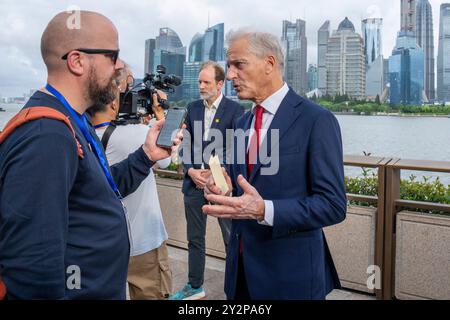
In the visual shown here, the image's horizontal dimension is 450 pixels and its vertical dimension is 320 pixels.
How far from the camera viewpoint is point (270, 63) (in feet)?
6.02

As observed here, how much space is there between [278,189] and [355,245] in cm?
221

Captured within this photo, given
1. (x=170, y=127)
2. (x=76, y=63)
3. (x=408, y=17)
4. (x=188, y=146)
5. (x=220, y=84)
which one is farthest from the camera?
(x=408, y=17)

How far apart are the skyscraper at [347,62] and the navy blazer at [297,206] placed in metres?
2.40

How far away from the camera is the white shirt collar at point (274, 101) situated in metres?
1.83

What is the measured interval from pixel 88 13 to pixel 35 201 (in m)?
0.67

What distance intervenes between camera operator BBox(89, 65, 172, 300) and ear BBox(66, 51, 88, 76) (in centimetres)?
106

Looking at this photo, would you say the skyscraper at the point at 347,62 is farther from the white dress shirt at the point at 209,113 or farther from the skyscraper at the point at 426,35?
the white dress shirt at the point at 209,113

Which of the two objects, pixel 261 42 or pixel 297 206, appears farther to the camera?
pixel 261 42

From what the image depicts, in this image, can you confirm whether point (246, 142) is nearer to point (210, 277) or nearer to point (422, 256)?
point (422, 256)

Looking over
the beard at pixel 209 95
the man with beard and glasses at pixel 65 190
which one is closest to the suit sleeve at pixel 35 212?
the man with beard and glasses at pixel 65 190

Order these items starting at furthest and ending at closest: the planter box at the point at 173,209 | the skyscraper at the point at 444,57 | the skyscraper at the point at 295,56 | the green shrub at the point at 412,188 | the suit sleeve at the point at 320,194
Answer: the planter box at the point at 173,209
the skyscraper at the point at 444,57
the green shrub at the point at 412,188
the skyscraper at the point at 295,56
the suit sleeve at the point at 320,194

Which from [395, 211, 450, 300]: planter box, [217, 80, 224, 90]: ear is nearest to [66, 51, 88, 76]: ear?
[217, 80, 224, 90]: ear

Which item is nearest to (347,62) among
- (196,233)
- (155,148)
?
(196,233)

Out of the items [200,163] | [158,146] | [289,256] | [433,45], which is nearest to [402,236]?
[200,163]
